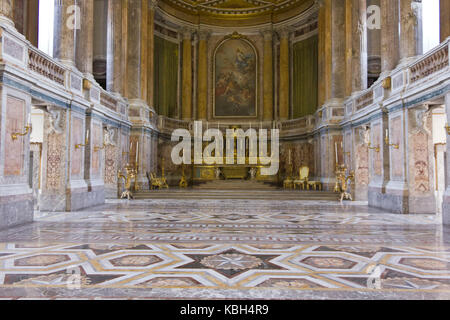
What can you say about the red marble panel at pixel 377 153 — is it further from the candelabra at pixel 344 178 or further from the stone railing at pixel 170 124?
the stone railing at pixel 170 124

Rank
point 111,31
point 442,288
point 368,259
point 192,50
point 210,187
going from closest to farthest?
1. point 442,288
2. point 368,259
3. point 111,31
4. point 210,187
5. point 192,50

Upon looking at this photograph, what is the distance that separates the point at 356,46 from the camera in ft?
42.4

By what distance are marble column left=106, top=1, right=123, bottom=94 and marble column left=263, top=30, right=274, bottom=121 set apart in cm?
876

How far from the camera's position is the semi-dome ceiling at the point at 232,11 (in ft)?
61.9

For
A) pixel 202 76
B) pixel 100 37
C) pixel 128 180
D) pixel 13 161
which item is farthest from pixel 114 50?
pixel 13 161

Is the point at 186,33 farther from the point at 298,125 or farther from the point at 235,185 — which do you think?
the point at 235,185

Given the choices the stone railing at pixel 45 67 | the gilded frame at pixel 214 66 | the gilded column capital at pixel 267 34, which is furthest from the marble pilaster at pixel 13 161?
the gilded column capital at pixel 267 34

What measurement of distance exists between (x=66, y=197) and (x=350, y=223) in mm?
6924

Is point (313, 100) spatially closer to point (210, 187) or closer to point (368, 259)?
point (210, 187)

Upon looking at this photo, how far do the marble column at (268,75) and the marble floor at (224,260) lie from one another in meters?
13.4

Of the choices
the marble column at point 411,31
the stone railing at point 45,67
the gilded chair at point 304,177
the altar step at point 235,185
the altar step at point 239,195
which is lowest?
the altar step at point 239,195

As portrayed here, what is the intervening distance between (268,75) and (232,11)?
4.45 meters
